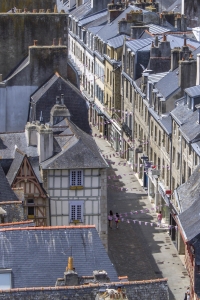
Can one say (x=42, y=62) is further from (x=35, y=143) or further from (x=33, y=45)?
(x=35, y=143)

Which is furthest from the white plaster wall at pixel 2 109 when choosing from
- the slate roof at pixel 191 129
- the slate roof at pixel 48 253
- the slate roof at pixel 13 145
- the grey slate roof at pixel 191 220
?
the slate roof at pixel 48 253

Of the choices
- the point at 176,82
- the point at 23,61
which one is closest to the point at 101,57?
the point at 176,82

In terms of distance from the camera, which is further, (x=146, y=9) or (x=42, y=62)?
(x=146, y=9)

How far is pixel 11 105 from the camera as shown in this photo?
215ft

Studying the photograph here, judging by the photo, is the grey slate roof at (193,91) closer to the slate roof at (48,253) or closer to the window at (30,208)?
the window at (30,208)

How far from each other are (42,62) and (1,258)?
33.2 m

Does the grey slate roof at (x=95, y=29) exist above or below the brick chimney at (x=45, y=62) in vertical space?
below

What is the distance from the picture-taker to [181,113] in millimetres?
69375

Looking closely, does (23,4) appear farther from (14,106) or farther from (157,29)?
(157,29)

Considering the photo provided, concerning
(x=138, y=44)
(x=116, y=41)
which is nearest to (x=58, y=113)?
(x=138, y=44)

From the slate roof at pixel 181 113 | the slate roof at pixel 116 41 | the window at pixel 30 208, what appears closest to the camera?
the window at pixel 30 208

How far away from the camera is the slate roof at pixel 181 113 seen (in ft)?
224

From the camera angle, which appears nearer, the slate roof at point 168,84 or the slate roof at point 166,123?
the slate roof at point 166,123

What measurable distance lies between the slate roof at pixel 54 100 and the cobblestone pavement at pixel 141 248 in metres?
8.53
